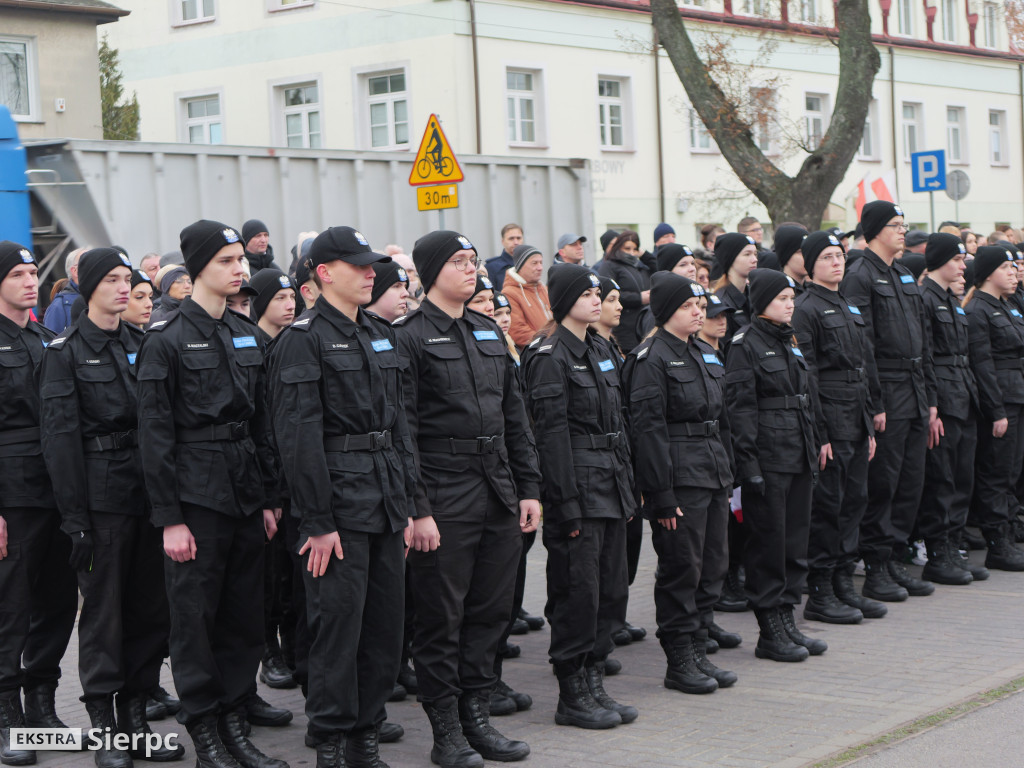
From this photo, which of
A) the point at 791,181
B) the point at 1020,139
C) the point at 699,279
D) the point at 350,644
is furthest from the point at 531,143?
the point at 350,644

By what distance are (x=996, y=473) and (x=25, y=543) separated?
6.92 metres

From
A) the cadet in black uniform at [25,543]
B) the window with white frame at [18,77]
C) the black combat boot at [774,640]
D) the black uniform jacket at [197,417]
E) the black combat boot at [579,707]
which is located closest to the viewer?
the black uniform jacket at [197,417]

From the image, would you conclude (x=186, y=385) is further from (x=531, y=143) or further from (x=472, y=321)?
(x=531, y=143)

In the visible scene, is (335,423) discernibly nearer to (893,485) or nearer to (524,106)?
(893,485)

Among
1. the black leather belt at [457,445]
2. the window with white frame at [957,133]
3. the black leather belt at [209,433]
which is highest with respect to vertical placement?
the window with white frame at [957,133]

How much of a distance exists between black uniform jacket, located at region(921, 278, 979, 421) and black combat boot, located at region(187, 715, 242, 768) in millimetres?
5834

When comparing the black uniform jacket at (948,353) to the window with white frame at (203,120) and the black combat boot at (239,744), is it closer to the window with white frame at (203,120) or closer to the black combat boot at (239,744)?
the black combat boot at (239,744)

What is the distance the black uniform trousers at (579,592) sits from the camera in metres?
6.52

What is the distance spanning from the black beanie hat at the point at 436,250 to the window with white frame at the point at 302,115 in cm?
2290

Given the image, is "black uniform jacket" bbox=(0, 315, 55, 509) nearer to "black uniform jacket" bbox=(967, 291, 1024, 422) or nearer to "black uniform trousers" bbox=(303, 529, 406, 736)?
"black uniform trousers" bbox=(303, 529, 406, 736)

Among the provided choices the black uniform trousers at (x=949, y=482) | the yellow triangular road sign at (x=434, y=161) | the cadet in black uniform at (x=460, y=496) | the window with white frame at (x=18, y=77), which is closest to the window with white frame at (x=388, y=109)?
the window with white frame at (x=18, y=77)

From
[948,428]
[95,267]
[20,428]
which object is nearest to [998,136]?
[948,428]

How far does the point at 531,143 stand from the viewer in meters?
27.6

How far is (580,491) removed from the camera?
6559mm
